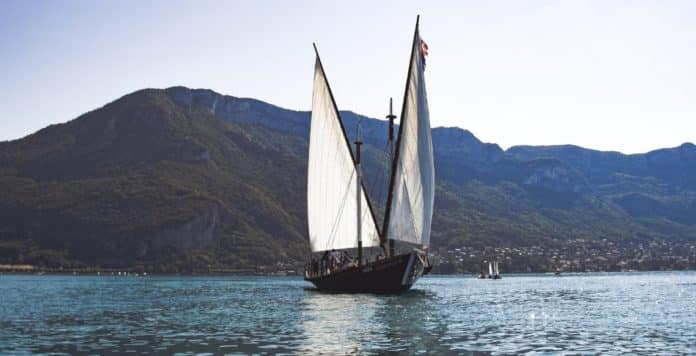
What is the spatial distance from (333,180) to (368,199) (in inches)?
160

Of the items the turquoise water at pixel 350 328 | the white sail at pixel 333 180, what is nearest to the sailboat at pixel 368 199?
the white sail at pixel 333 180

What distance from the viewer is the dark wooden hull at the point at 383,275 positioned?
3029 inches

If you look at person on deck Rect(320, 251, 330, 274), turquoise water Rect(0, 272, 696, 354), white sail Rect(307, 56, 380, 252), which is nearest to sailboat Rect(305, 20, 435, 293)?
white sail Rect(307, 56, 380, 252)

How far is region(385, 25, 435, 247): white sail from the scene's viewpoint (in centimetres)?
7569

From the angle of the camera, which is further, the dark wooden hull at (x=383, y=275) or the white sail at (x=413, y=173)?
the dark wooden hull at (x=383, y=275)

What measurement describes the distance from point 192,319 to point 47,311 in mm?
16218

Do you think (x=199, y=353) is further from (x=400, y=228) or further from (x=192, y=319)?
(x=400, y=228)

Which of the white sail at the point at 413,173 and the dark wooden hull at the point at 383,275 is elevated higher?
the white sail at the point at 413,173

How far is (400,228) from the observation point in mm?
76250

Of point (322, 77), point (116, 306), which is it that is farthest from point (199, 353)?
point (322, 77)

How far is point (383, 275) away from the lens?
7800 centimetres

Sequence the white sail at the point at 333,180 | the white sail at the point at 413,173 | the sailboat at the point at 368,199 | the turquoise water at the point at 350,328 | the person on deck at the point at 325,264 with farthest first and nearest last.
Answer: the person on deck at the point at 325,264
the white sail at the point at 333,180
the sailboat at the point at 368,199
the white sail at the point at 413,173
the turquoise water at the point at 350,328

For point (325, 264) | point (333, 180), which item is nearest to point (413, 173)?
point (333, 180)

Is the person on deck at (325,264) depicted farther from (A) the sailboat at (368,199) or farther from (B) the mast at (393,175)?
(B) the mast at (393,175)
